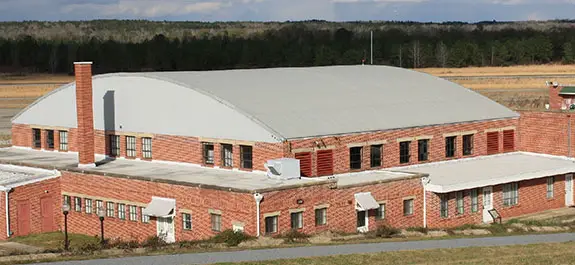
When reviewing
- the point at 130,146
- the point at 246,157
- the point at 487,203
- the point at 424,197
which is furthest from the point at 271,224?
the point at 130,146

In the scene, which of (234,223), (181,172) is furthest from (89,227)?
(234,223)

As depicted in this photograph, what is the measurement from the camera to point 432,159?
1825 inches

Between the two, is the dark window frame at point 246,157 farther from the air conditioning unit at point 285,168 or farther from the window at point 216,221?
the window at point 216,221

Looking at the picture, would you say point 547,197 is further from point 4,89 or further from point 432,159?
point 4,89

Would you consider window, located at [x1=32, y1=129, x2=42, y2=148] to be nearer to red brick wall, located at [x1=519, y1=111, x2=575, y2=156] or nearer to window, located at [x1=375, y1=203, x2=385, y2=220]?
window, located at [x1=375, y1=203, x2=385, y2=220]

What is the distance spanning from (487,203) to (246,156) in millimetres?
10275

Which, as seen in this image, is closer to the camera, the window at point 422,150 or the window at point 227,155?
the window at point 227,155

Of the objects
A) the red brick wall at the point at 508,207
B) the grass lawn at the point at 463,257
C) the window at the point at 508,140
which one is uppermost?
the window at the point at 508,140

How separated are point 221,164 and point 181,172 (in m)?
1.85

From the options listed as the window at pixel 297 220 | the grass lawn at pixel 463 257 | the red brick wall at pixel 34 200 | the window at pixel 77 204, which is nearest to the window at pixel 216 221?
the window at pixel 297 220

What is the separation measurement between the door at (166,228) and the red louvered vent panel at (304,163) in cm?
564

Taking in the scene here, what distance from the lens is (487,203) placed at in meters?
43.6

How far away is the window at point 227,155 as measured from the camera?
42.6m

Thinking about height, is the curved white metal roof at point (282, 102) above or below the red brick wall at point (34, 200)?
above
